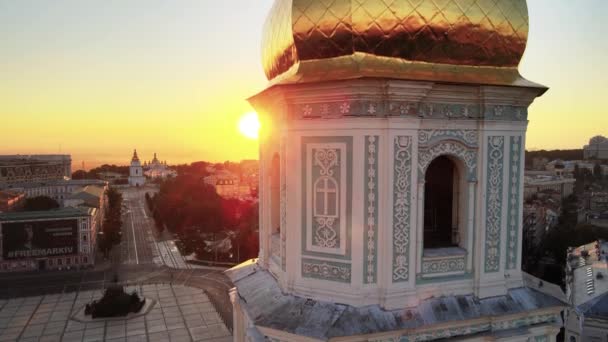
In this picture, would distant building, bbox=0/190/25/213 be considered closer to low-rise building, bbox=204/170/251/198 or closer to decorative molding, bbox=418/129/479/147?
low-rise building, bbox=204/170/251/198

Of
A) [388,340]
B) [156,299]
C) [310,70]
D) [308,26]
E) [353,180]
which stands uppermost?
[308,26]

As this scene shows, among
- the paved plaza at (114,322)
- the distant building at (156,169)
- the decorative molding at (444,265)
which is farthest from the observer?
the distant building at (156,169)

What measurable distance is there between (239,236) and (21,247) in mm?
18366

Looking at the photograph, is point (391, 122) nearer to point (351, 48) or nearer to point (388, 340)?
point (351, 48)

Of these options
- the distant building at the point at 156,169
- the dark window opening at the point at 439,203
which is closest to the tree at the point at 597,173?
the dark window opening at the point at 439,203

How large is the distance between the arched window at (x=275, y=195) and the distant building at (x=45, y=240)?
129 feet

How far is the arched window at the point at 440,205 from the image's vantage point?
6.45 metres

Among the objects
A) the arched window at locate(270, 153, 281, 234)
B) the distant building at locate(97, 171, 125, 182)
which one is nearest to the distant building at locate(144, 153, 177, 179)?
the distant building at locate(97, 171, 125, 182)

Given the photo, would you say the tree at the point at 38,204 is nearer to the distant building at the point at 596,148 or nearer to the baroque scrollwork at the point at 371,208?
the baroque scrollwork at the point at 371,208

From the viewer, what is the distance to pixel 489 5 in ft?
19.0

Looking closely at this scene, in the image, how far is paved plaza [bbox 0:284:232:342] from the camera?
2438cm

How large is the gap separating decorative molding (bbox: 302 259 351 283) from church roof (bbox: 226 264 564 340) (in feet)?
1.01

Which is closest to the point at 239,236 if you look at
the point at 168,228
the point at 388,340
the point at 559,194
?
the point at 168,228

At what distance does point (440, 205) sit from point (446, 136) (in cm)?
142
